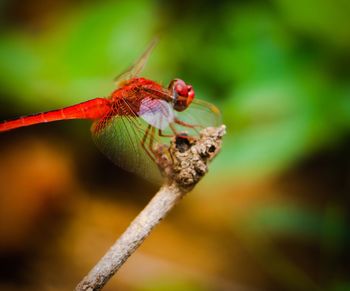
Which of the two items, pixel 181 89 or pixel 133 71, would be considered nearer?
pixel 181 89

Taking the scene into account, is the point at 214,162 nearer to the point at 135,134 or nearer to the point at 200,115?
the point at 200,115

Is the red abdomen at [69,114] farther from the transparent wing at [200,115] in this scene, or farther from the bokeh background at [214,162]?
the bokeh background at [214,162]

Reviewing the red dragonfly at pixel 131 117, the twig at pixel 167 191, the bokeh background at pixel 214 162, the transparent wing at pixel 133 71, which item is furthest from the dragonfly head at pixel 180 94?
the bokeh background at pixel 214 162

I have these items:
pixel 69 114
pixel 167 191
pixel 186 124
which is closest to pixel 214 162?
pixel 186 124

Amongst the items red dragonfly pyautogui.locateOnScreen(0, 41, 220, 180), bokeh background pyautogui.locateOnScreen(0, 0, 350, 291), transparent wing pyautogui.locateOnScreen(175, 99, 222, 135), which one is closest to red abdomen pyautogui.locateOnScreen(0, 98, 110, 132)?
red dragonfly pyautogui.locateOnScreen(0, 41, 220, 180)

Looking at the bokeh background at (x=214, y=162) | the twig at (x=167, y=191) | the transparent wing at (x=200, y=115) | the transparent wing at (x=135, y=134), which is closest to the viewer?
the twig at (x=167, y=191)

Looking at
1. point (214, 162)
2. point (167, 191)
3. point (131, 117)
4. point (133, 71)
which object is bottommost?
point (167, 191)

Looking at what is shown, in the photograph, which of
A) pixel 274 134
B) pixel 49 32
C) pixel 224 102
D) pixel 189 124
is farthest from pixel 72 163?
pixel 189 124

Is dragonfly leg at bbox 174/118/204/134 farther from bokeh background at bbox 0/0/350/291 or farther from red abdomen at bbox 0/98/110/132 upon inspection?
bokeh background at bbox 0/0/350/291
